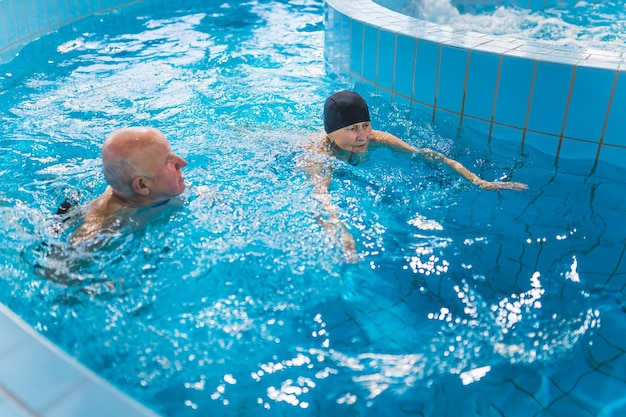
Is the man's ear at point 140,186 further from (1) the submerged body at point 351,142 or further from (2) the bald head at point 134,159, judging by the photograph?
(1) the submerged body at point 351,142

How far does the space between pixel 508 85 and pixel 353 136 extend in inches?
50.2

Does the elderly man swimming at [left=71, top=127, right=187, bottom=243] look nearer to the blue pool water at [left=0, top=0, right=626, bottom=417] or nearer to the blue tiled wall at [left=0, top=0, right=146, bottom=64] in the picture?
the blue pool water at [left=0, top=0, right=626, bottom=417]

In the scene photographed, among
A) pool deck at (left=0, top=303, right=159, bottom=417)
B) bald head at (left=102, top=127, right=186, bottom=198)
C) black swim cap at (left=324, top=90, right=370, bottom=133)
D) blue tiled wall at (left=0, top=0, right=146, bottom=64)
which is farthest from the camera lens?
blue tiled wall at (left=0, top=0, right=146, bottom=64)

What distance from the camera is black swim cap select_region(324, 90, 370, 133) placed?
12.7 ft

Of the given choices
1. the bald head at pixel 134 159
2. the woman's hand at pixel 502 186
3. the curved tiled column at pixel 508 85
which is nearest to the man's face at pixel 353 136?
the woman's hand at pixel 502 186

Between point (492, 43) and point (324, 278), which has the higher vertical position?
point (492, 43)

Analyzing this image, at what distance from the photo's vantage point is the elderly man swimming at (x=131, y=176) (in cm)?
304

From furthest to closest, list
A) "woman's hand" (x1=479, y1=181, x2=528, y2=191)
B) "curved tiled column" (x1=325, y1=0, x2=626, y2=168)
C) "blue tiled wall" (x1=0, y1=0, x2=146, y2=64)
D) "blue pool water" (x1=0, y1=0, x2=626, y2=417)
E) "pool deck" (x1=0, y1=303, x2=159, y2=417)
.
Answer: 1. "blue tiled wall" (x1=0, y1=0, x2=146, y2=64)
2. "curved tiled column" (x1=325, y1=0, x2=626, y2=168)
3. "woman's hand" (x1=479, y1=181, x2=528, y2=191)
4. "blue pool water" (x1=0, y1=0, x2=626, y2=417)
5. "pool deck" (x1=0, y1=303, x2=159, y2=417)

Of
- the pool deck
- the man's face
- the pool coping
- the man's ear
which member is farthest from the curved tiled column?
the pool deck

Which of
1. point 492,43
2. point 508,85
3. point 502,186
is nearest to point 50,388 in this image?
point 502,186

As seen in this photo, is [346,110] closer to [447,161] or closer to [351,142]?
[351,142]

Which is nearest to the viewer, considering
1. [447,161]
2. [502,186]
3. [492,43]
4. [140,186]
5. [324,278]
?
[324,278]

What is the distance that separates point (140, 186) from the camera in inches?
123

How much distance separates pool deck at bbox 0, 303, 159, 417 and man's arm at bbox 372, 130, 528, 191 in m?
2.60
